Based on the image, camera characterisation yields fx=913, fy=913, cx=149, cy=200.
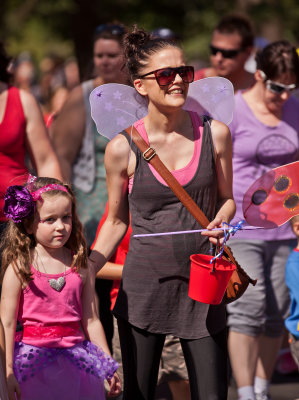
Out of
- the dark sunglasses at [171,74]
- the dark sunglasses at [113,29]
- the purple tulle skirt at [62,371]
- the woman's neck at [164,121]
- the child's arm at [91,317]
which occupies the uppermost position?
the dark sunglasses at [113,29]

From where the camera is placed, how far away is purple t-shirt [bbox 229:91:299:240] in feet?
19.2

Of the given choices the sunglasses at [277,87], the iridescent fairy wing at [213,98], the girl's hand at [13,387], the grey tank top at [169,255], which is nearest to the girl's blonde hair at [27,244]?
the grey tank top at [169,255]

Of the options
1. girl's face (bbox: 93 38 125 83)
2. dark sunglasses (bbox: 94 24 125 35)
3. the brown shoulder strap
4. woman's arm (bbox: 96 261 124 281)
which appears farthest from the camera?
dark sunglasses (bbox: 94 24 125 35)

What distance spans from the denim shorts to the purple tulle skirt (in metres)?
1.77

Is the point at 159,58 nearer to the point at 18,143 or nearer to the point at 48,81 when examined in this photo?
the point at 18,143

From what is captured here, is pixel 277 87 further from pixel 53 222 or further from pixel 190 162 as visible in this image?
pixel 53 222

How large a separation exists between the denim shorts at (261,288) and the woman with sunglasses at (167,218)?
155 centimetres

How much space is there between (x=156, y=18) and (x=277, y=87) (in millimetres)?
17614

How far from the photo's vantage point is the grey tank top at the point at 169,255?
4180 mm

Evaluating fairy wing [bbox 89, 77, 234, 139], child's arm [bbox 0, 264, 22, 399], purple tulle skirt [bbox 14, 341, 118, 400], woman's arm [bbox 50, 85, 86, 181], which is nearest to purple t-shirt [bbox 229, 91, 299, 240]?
woman's arm [bbox 50, 85, 86, 181]

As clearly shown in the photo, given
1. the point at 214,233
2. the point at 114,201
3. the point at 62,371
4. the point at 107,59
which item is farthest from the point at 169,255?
the point at 107,59

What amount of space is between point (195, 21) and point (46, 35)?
20.0 ft

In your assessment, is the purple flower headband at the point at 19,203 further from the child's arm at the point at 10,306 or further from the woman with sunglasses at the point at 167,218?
the woman with sunglasses at the point at 167,218

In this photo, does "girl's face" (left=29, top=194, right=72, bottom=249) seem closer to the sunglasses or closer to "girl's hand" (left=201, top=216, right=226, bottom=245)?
"girl's hand" (left=201, top=216, right=226, bottom=245)
